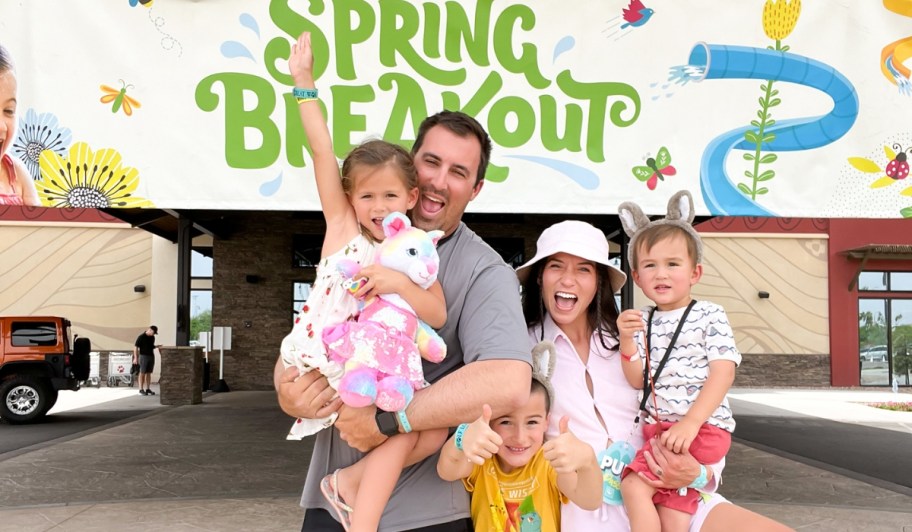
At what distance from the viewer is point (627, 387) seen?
2.17 m

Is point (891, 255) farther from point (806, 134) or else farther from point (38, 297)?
point (38, 297)

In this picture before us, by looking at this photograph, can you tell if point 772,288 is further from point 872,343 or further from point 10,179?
point 10,179

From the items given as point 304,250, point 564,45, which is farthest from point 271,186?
point 304,250

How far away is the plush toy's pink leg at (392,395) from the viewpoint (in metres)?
1.73

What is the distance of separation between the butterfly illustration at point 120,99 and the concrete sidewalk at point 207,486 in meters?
2.89

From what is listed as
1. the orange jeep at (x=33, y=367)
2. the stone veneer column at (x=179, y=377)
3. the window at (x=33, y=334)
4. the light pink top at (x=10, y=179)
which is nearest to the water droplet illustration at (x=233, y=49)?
the light pink top at (x=10, y=179)

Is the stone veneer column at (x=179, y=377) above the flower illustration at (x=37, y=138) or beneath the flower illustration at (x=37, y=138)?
beneath

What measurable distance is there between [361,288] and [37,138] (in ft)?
9.74

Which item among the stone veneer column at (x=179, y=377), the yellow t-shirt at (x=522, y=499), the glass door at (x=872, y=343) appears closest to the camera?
the yellow t-shirt at (x=522, y=499)

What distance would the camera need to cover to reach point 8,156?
3.72 meters

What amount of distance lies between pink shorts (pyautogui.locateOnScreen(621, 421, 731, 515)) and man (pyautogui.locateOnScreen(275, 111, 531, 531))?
0.56 metres

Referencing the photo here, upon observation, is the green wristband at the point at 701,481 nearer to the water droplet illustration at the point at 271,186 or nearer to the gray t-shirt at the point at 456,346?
the gray t-shirt at the point at 456,346

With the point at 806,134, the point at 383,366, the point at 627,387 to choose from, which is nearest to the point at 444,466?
the point at 383,366

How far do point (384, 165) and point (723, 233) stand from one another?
20.9 m
